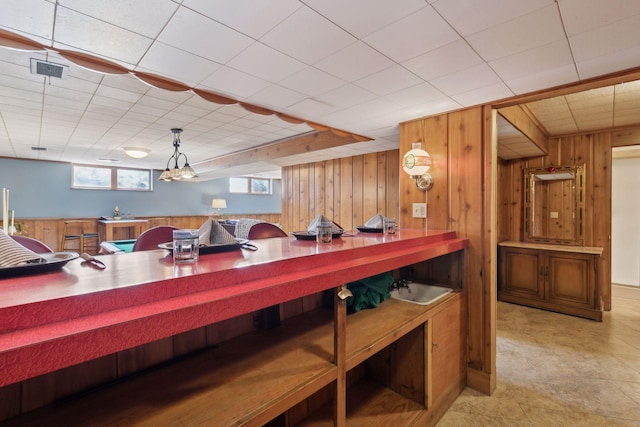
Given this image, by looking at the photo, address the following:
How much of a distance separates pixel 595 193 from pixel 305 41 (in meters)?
4.67

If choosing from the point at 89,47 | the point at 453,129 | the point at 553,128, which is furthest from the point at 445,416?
the point at 553,128

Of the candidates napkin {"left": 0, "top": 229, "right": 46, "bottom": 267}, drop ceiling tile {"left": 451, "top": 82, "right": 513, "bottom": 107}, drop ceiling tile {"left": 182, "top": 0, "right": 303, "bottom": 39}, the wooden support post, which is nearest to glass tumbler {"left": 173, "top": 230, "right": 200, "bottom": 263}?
napkin {"left": 0, "top": 229, "right": 46, "bottom": 267}

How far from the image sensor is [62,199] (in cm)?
710

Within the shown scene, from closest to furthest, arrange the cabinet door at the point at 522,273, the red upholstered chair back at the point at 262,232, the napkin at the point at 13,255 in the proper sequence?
the napkin at the point at 13,255 < the red upholstered chair back at the point at 262,232 < the cabinet door at the point at 522,273

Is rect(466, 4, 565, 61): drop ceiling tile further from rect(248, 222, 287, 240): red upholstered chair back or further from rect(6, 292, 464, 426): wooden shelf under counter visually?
rect(248, 222, 287, 240): red upholstered chair back

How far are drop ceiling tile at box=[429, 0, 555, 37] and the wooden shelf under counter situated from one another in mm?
1695

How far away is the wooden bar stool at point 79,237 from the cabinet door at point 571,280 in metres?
8.86

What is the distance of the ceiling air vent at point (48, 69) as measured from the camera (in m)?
2.12

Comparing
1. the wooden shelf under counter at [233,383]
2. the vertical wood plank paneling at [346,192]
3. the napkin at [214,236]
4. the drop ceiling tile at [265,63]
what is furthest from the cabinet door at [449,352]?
the vertical wood plank paneling at [346,192]

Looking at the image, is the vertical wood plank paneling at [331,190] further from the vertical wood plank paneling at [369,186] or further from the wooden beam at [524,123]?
the wooden beam at [524,123]

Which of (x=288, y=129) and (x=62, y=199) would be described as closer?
(x=288, y=129)

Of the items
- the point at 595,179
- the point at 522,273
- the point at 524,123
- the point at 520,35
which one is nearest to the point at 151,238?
the point at 520,35

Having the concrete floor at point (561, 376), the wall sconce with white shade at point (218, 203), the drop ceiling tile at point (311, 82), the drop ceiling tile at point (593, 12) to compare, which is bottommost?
the concrete floor at point (561, 376)

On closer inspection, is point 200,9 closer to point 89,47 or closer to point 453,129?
point 89,47
